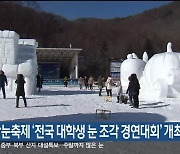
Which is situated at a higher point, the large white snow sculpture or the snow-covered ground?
the large white snow sculpture

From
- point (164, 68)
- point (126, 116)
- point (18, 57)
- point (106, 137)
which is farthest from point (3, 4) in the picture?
point (106, 137)

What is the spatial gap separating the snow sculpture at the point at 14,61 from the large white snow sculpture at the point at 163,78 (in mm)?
6323

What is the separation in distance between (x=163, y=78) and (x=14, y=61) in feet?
26.9

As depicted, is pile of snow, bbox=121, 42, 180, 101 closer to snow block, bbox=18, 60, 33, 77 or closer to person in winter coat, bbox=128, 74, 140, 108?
person in winter coat, bbox=128, 74, 140, 108

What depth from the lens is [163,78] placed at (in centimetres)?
1769

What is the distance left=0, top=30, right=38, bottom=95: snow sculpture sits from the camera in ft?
61.3

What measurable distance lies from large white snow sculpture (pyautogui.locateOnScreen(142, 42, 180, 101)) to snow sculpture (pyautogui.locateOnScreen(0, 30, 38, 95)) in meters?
6.32

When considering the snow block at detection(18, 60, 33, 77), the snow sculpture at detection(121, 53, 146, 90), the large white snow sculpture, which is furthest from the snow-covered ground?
the snow sculpture at detection(121, 53, 146, 90)

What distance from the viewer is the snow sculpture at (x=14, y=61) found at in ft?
61.3

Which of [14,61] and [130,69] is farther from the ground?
[14,61]

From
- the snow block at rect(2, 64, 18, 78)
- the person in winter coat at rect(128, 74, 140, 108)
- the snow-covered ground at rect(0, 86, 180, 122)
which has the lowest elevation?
the snow-covered ground at rect(0, 86, 180, 122)
